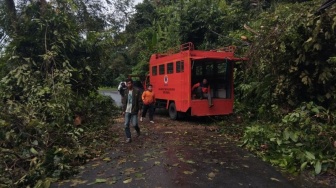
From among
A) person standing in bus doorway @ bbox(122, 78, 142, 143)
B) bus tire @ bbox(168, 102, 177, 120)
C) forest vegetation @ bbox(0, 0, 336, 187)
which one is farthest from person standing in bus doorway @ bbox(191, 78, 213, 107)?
person standing in bus doorway @ bbox(122, 78, 142, 143)

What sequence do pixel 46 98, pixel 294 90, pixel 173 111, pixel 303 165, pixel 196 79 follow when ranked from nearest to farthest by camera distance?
pixel 303 165, pixel 294 90, pixel 46 98, pixel 196 79, pixel 173 111

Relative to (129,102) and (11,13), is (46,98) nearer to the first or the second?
(129,102)

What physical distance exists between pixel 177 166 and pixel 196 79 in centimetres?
623

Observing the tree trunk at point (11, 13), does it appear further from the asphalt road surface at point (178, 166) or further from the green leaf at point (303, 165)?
the green leaf at point (303, 165)

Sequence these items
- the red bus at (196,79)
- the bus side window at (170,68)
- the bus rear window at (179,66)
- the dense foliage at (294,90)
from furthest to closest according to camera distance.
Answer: the bus side window at (170,68) < the bus rear window at (179,66) < the red bus at (196,79) < the dense foliage at (294,90)

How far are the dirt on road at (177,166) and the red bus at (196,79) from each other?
2.03 metres

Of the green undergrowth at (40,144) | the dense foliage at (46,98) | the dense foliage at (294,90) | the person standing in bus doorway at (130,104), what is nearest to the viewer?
the green undergrowth at (40,144)

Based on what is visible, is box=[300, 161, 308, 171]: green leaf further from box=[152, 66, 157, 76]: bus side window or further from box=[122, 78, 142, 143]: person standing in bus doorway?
box=[152, 66, 157, 76]: bus side window

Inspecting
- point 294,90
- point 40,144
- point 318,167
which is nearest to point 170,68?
point 294,90

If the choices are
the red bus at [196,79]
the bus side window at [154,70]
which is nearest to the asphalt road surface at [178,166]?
the red bus at [196,79]

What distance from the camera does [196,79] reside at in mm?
12133

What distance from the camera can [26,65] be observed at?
973 centimetres

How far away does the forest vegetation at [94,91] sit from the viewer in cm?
614

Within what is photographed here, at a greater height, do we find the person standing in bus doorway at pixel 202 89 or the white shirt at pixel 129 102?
the person standing in bus doorway at pixel 202 89
